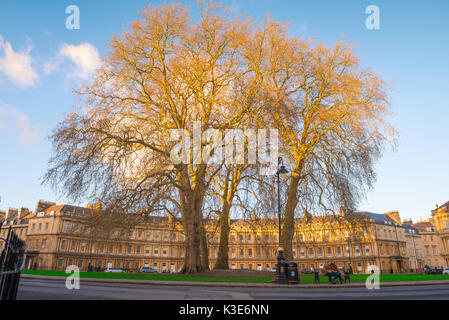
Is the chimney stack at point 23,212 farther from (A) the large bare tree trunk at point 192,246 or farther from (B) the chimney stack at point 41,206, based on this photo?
(A) the large bare tree trunk at point 192,246

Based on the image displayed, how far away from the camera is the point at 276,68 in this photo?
24.2 meters

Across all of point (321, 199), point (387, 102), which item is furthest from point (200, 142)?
point (387, 102)

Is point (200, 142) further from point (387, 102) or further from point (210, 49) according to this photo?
point (387, 102)

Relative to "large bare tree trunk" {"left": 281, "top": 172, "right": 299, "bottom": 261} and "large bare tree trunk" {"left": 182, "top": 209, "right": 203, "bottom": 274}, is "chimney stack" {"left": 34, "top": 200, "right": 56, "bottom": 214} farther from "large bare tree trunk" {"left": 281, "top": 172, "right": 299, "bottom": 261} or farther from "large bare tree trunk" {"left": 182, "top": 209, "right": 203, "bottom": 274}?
"large bare tree trunk" {"left": 281, "top": 172, "right": 299, "bottom": 261}

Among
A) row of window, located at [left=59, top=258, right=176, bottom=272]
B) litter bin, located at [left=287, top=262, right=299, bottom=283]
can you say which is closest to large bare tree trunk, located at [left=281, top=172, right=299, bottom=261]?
litter bin, located at [left=287, top=262, right=299, bottom=283]

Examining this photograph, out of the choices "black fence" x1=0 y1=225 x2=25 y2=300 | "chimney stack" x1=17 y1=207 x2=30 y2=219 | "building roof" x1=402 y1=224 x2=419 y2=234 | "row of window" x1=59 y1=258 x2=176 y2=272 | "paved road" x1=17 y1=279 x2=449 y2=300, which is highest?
"chimney stack" x1=17 y1=207 x2=30 y2=219

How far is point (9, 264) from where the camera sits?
5449 mm

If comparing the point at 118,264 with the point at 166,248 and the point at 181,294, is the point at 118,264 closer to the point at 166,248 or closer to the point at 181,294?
the point at 166,248

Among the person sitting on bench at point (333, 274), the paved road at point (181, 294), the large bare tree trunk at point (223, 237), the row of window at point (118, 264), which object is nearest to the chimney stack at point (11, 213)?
the row of window at point (118, 264)

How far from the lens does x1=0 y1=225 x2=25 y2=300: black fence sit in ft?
17.0

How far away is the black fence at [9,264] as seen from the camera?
5180mm

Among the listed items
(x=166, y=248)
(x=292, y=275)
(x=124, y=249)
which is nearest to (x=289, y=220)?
(x=292, y=275)

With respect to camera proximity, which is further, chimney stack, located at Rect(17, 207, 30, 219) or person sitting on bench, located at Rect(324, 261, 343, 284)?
chimney stack, located at Rect(17, 207, 30, 219)

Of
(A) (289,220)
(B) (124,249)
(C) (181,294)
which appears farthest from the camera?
(B) (124,249)
